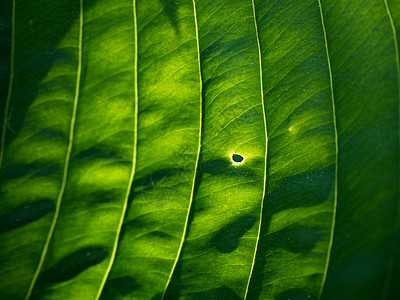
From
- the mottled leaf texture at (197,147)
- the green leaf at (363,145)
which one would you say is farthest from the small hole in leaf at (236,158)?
the green leaf at (363,145)

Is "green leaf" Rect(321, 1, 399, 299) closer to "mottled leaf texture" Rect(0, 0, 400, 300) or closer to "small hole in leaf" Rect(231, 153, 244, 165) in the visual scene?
"mottled leaf texture" Rect(0, 0, 400, 300)

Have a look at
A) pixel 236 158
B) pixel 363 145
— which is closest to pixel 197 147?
pixel 236 158

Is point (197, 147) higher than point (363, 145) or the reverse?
higher

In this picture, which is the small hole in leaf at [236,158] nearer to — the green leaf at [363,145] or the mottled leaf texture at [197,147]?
the mottled leaf texture at [197,147]

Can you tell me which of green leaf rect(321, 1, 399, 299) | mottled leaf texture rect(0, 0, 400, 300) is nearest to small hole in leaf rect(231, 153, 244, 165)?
mottled leaf texture rect(0, 0, 400, 300)

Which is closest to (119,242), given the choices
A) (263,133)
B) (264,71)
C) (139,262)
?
(139,262)

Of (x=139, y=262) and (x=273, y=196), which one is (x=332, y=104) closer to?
(x=273, y=196)

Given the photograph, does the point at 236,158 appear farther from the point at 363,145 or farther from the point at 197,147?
the point at 363,145

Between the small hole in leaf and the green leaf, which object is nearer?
the green leaf

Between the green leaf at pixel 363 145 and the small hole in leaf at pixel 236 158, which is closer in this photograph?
the green leaf at pixel 363 145
